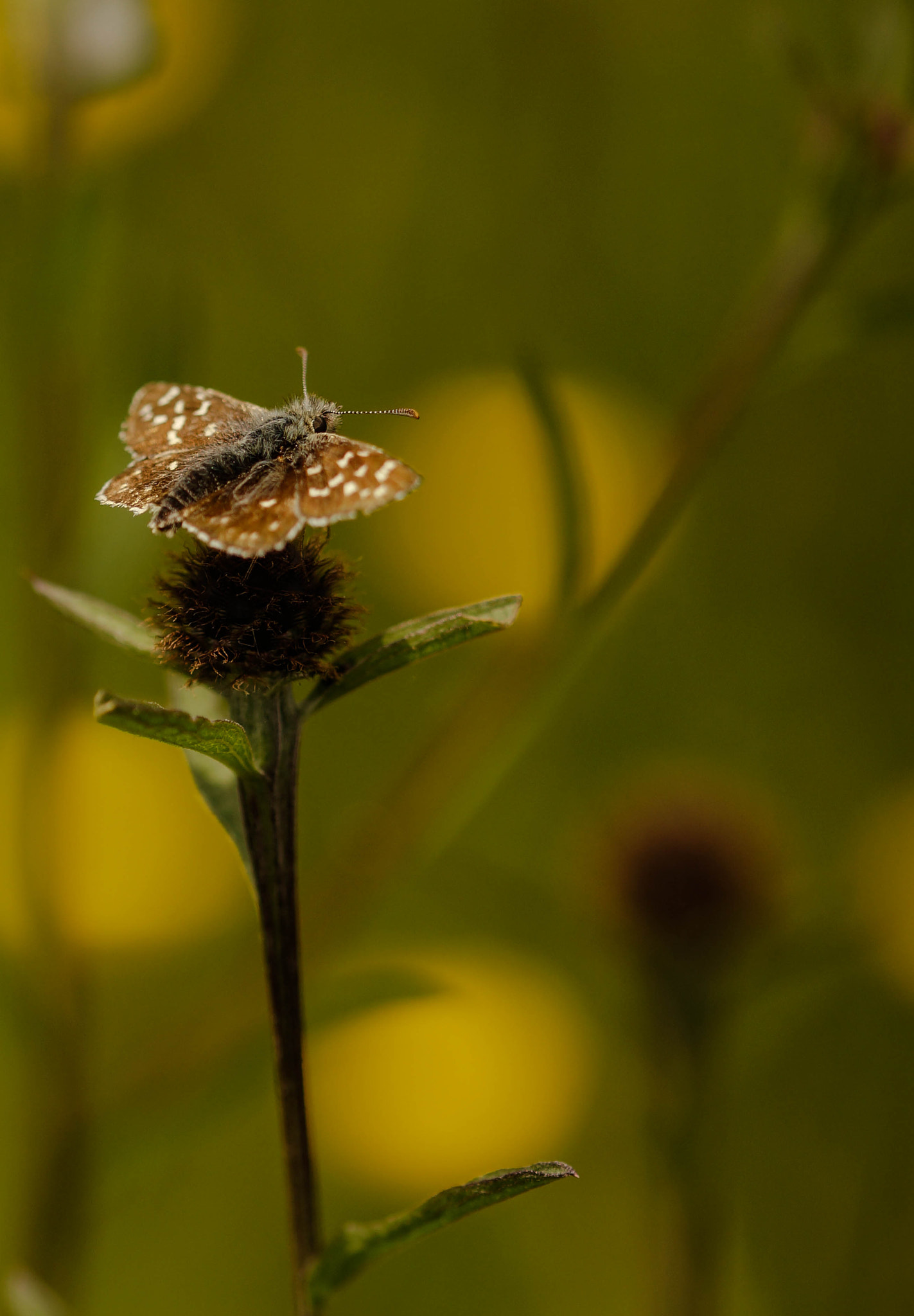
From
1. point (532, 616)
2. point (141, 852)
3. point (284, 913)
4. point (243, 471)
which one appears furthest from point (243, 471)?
point (141, 852)

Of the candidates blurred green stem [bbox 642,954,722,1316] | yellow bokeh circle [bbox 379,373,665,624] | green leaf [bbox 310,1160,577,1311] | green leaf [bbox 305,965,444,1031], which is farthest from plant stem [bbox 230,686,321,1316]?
yellow bokeh circle [bbox 379,373,665,624]

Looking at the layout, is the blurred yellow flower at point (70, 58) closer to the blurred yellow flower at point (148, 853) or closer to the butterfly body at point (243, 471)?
the butterfly body at point (243, 471)

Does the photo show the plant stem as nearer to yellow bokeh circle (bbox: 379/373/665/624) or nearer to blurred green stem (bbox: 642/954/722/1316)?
blurred green stem (bbox: 642/954/722/1316)

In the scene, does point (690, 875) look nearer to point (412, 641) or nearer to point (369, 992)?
point (369, 992)

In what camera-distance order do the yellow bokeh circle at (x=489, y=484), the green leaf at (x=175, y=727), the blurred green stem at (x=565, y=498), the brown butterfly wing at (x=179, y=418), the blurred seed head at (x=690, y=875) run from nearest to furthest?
the green leaf at (x=175, y=727), the brown butterfly wing at (x=179, y=418), the blurred green stem at (x=565, y=498), the blurred seed head at (x=690, y=875), the yellow bokeh circle at (x=489, y=484)

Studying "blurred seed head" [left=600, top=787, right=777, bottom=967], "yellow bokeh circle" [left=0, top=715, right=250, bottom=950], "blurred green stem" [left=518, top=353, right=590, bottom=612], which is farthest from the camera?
"yellow bokeh circle" [left=0, top=715, right=250, bottom=950]

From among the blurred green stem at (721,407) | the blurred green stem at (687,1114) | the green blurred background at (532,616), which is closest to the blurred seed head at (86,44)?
the green blurred background at (532,616)

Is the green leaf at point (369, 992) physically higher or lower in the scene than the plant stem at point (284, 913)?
lower
